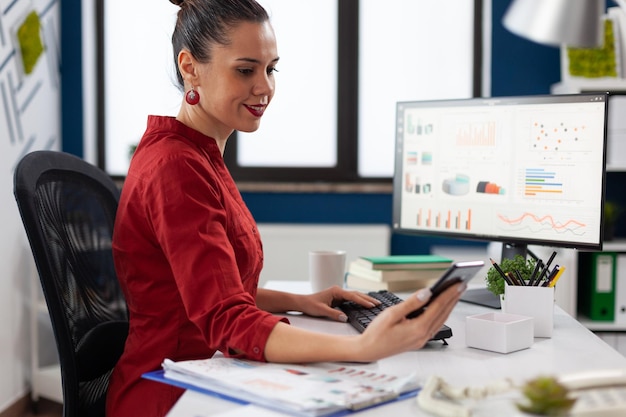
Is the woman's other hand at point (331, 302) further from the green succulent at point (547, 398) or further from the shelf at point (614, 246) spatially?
the shelf at point (614, 246)

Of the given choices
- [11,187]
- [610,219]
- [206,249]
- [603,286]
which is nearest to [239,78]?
[206,249]

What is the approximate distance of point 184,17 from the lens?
4.62 feet

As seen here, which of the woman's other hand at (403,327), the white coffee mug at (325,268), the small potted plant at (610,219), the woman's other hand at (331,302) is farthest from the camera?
the small potted plant at (610,219)

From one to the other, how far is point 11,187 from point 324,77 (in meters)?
1.50

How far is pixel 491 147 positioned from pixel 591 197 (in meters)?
0.26

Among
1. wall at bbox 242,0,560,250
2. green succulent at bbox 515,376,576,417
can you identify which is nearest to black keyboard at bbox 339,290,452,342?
green succulent at bbox 515,376,576,417

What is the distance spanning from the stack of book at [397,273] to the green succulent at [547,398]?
0.96 m

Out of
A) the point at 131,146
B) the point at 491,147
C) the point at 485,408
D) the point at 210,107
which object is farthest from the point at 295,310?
the point at 131,146

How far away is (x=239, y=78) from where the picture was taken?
1345 mm

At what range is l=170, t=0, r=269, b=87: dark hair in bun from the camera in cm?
132

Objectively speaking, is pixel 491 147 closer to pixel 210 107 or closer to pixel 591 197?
pixel 591 197

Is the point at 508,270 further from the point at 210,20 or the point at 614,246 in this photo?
the point at 614,246

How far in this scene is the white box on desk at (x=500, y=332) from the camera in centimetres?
118

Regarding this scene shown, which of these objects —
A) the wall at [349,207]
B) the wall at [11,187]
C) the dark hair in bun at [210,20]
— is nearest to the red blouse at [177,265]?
the dark hair in bun at [210,20]
